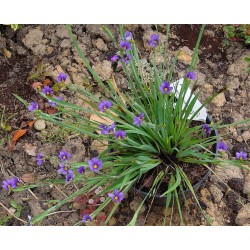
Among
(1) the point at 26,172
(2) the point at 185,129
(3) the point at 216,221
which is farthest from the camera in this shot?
(1) the point at 26,172

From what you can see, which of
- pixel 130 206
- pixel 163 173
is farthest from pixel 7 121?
pixel 163 173

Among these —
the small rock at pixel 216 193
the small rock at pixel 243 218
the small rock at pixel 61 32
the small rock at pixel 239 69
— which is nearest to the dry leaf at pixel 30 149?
the small rock at pixel 61 32

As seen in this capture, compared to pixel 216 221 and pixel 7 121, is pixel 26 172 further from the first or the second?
pixel 216 221

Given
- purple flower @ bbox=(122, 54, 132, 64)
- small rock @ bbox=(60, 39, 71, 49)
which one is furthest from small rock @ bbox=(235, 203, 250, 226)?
small rock @ bbox=(60, 39, 71, 49)

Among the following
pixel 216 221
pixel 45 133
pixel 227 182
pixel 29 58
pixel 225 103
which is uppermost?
pixel 29 58

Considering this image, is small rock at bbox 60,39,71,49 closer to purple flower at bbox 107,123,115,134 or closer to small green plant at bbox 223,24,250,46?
small green plant at bbox 223,24,250,46

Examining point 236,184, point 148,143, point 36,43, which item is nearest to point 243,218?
point 236,184
